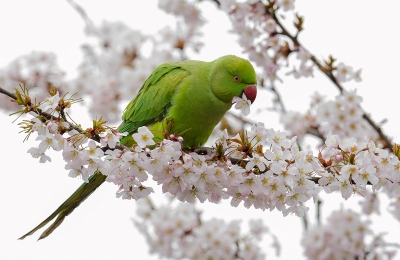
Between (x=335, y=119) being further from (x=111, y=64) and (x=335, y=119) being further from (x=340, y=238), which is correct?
(x=111, y=64)

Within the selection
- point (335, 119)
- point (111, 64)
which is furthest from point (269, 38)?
point (111, 64)

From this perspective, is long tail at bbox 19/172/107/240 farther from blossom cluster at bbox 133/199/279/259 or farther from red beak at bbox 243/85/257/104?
blossom cluster at bbox 133/199/279/259

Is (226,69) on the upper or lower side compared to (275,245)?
lower

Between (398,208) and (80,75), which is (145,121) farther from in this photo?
(80,75)

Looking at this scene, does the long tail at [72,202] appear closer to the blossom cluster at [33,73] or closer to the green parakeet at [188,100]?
the green parakeet at [188,100]

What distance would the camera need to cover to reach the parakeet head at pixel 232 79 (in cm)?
302

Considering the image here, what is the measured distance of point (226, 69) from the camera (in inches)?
123

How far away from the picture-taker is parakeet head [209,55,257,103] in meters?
3.02

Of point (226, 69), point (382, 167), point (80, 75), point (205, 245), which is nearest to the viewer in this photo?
point (382, 167)

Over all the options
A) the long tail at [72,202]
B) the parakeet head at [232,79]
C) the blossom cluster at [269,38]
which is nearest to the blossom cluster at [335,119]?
the blossom cluster at [269,38]

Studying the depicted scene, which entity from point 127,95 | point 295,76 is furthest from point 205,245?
point 127,95

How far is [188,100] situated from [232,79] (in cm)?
32

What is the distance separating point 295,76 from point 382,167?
80.9 inches

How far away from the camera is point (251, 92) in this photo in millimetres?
2992
